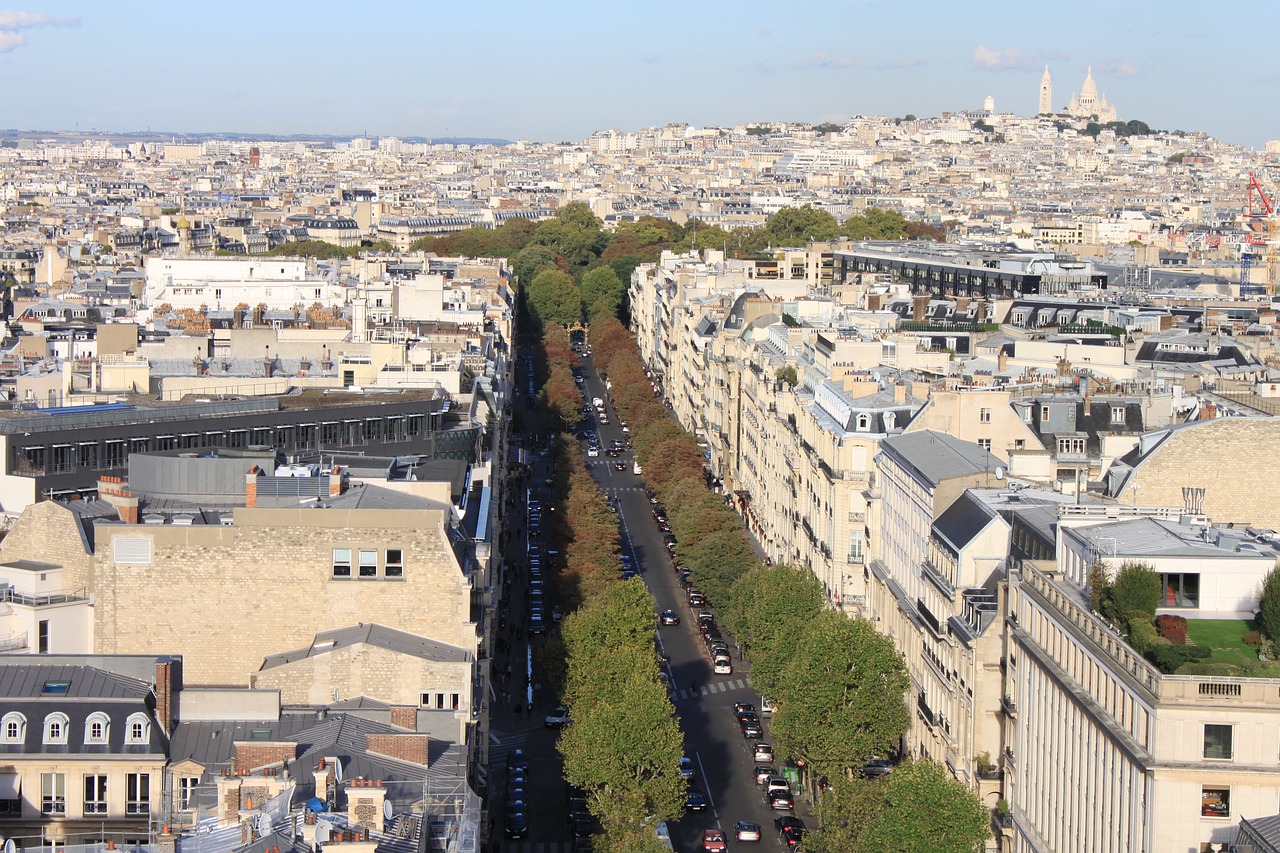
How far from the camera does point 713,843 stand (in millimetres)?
42719

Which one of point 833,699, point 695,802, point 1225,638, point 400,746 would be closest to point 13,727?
point 400,746

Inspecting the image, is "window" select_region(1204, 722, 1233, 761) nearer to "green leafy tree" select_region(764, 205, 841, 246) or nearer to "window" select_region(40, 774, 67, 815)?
"window" select_region(40, 774, 67, 815)

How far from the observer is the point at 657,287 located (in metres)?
128

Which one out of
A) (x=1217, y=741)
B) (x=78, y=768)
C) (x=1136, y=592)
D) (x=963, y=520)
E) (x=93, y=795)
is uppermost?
(x=1136, y=592)

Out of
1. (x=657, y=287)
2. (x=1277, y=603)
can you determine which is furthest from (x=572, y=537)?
(x=657, y=287)

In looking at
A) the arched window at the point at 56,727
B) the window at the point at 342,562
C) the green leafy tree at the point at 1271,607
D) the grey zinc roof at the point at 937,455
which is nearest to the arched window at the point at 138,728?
the arched window at the point at 56,727

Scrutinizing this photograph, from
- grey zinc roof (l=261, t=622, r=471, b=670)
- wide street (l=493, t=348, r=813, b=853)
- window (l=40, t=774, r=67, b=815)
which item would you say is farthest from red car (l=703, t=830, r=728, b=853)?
window (l=40, t=774, r=67, b=815)

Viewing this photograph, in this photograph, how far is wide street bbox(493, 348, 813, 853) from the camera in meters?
44.1

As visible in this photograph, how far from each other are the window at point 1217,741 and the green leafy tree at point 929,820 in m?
7.23

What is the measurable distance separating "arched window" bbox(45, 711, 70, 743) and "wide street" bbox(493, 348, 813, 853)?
14.9m

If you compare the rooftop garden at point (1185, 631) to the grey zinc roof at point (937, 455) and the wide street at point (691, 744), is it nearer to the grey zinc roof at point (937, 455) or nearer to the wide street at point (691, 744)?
the wide street at point (691, 744)

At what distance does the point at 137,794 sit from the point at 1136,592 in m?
14.4

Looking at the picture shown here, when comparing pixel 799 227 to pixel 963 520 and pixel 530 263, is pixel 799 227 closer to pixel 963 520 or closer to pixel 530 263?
→ pixel 530 263

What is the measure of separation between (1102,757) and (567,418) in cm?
6945
